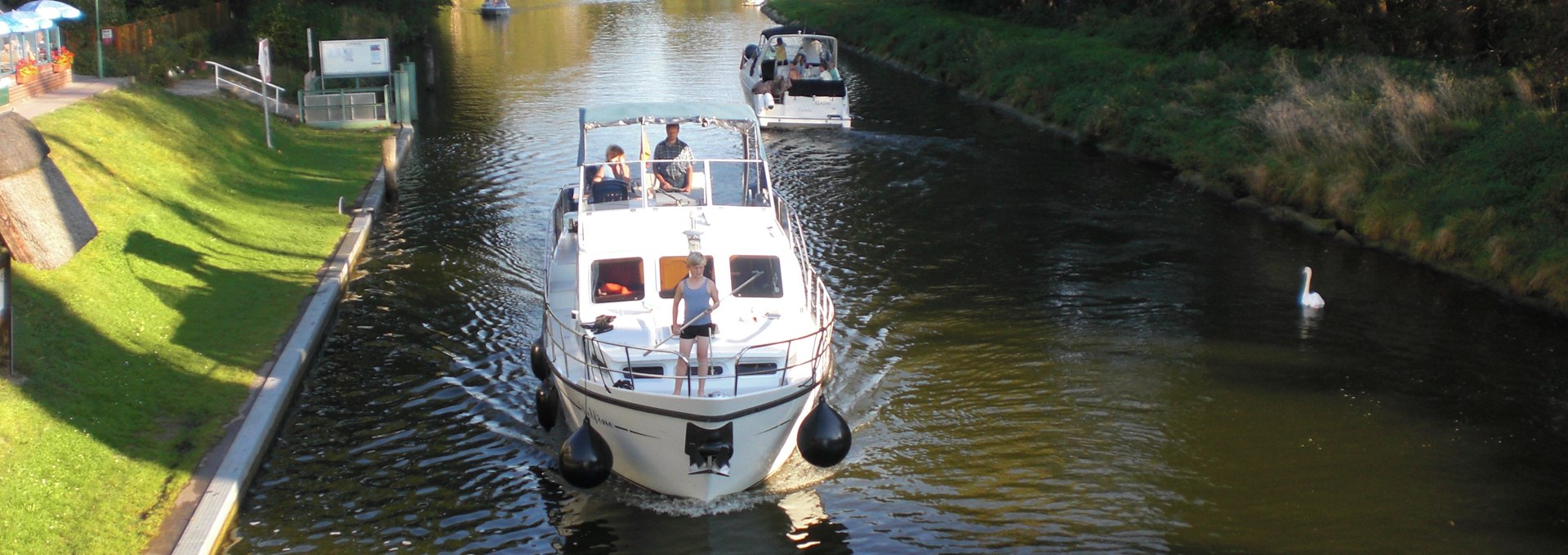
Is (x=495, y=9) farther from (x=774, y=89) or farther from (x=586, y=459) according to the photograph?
(x=586, y=459)

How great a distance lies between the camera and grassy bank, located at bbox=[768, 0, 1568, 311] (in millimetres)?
19969

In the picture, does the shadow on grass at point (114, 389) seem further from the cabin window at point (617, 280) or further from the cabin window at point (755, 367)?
the cabin window at point (755, 367)

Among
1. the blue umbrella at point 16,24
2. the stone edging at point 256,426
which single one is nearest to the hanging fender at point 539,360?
the stone edging at point 256,426

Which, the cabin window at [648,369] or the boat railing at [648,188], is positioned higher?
the boat railing at [648,188]

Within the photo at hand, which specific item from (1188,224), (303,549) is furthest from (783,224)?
(1188,224)

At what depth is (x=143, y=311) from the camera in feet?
48.9

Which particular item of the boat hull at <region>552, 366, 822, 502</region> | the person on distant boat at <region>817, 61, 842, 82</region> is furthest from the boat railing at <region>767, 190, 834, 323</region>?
the person on distant boat at <region>817, 61, 842, 82</region>

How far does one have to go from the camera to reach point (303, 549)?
1077 centimetres

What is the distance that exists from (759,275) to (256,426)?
5079 mm

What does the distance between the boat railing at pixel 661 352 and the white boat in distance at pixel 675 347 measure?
0.7 inches

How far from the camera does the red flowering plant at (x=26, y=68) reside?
978 inches

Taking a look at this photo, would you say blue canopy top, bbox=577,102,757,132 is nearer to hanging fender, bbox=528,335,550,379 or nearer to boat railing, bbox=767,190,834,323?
boat railing, bbox=767,190,834,323

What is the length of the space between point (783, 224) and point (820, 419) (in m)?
4.51

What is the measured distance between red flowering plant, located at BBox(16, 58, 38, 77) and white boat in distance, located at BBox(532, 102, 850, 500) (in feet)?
48.3
